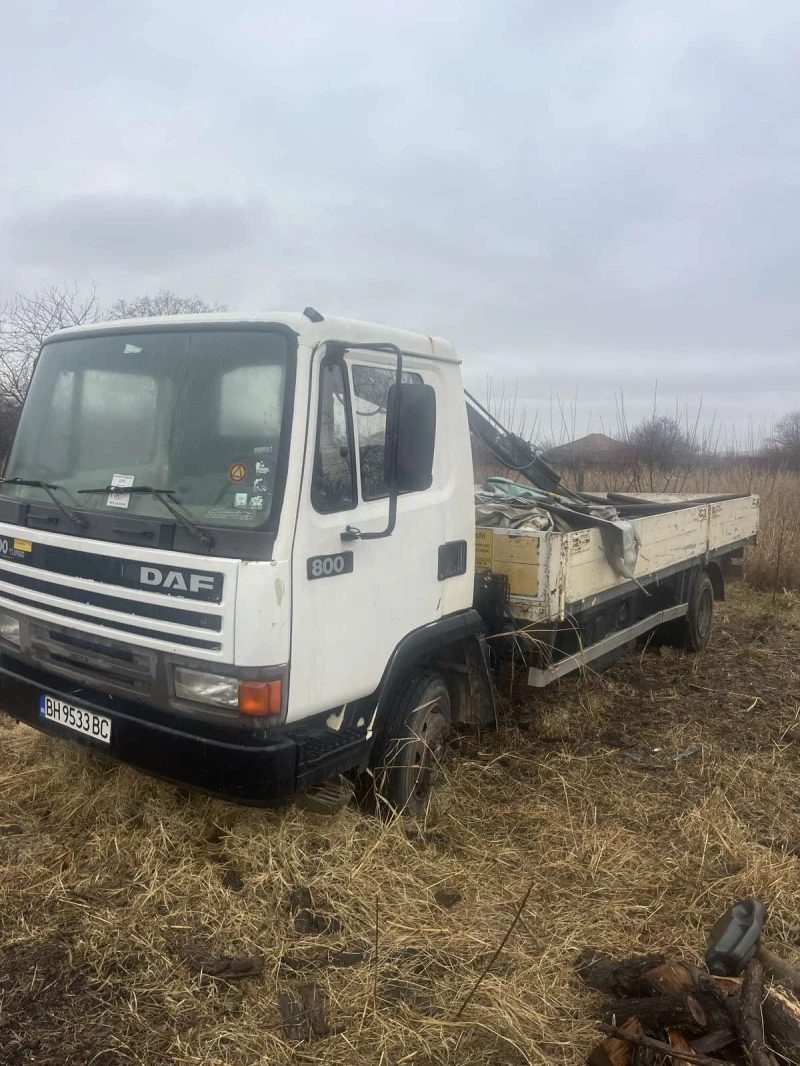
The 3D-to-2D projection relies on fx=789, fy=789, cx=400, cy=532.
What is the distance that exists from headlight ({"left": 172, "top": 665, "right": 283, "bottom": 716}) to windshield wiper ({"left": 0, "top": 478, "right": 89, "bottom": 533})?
798 millimetres

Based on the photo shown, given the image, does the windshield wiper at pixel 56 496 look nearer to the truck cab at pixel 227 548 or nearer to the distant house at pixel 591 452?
the truck cab at pixel 227 548

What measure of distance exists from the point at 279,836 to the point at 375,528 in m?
1.42

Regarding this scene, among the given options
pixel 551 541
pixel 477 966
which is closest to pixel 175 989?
pixel 477 966

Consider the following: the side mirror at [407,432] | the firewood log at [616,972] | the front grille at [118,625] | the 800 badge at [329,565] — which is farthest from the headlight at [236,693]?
the firewood log at [616,972]

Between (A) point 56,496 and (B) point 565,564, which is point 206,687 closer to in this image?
(A) point 56,496

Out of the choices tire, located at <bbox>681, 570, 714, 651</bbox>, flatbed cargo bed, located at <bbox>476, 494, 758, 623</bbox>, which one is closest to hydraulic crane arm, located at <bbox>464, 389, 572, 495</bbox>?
flatbed cargo bed, located at <bbox>476, 494, 758, 623</bbox>

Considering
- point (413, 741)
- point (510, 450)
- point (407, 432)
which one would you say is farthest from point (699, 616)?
point (407, 432)

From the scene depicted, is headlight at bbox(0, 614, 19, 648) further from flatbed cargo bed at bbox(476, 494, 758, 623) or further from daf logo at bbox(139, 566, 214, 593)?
flatbed cargo bed at bbox(476, 494, 758, 623)

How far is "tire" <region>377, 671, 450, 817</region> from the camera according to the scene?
3703mm

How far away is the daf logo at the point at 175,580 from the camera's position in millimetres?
2869

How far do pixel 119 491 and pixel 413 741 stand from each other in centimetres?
177

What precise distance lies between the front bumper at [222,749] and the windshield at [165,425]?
Result: 799 mm

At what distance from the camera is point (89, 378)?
3.62m

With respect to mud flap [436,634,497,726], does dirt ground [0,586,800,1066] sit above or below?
below
